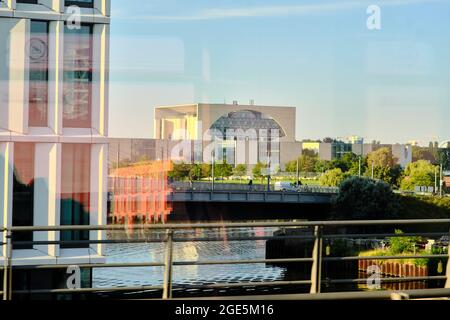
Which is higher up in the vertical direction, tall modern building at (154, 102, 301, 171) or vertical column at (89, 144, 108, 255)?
tall modern building at (154, 102, 301, 171)

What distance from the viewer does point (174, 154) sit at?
4.26m

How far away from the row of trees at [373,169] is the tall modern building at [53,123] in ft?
3.88

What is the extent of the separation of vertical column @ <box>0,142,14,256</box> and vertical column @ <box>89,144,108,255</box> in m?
0.43

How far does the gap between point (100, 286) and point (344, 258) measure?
162 centimetres

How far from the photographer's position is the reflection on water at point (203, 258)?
4402 millimetres

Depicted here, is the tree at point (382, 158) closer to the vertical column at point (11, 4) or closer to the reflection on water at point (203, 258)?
the reflection on water at point (203, 258)

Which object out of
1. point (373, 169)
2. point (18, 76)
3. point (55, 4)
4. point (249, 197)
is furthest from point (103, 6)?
point (373, 169)

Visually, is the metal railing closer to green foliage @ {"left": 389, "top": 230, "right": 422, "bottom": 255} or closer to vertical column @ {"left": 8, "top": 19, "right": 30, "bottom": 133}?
green foliage @ {"left": 389, "top": 230, "right": 422, "bottom": 255}

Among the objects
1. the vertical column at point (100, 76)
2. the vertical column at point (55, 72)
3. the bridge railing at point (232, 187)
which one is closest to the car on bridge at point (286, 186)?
the bridge railing at point (232, 187)

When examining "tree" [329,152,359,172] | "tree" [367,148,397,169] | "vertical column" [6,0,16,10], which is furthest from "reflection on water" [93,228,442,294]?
"vertical column" [6,0,16,10]

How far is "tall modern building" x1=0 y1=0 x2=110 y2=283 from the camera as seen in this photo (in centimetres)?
392

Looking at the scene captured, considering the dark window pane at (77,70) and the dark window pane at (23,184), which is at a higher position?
the dark window pane at (77,70)

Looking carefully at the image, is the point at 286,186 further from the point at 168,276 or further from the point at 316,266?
the point at 168,276
